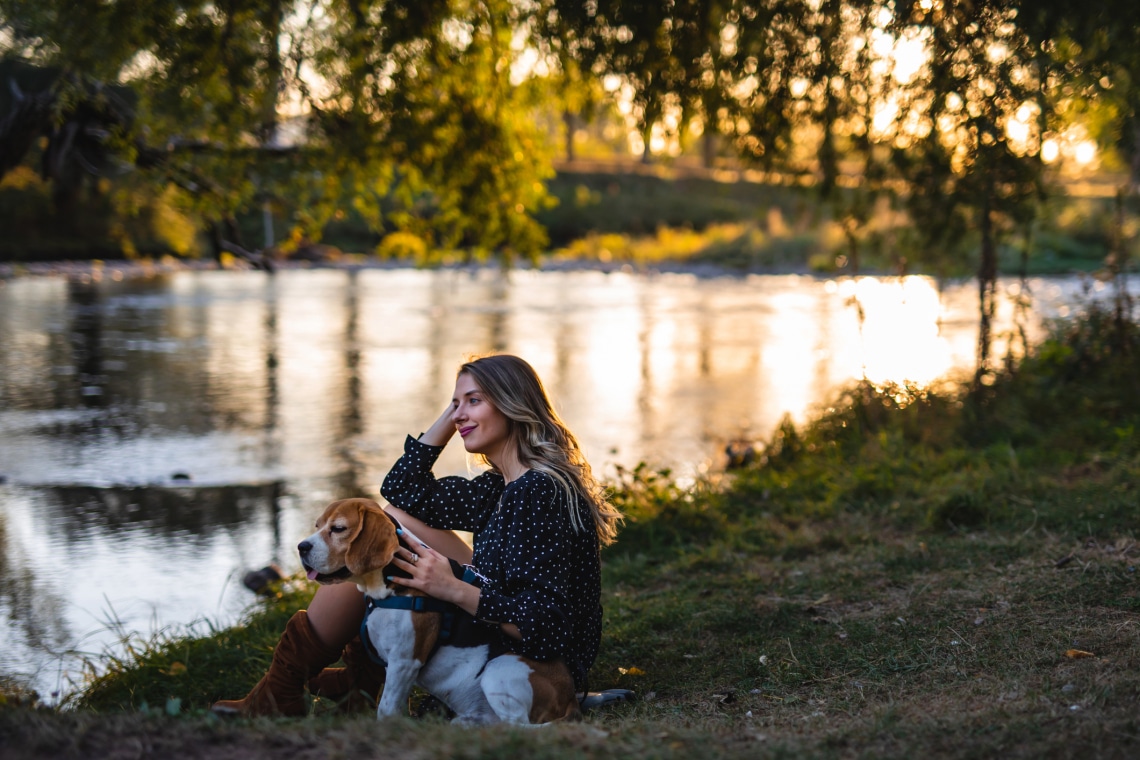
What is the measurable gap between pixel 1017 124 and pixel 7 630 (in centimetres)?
724

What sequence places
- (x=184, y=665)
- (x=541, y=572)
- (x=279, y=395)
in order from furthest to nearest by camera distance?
(x=279, y=395), (x=184, y=665), (x=541, y=572)

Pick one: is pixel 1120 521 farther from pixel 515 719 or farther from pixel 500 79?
pixel 500 79

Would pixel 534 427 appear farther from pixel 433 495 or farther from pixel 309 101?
pixel 309 101

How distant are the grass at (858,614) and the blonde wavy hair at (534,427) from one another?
2.38 feet

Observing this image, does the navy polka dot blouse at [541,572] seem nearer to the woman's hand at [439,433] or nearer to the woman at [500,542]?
the woman at [500,542]

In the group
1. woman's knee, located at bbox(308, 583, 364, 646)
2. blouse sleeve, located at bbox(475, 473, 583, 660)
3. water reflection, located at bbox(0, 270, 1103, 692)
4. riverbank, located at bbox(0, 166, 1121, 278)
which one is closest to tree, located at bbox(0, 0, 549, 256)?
water reflection, located at bbox(0, 270, 1103, 692)

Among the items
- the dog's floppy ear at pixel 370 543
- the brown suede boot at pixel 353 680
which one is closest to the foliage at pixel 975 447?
the brown suede boot at pixel 353 680

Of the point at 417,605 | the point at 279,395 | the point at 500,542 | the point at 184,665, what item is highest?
the point at 500,542

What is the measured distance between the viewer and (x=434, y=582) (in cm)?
339

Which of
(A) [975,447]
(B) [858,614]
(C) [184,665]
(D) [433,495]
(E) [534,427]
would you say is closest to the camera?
(E) [534,427]

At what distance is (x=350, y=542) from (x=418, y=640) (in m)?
0.37

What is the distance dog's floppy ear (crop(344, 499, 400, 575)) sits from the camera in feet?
11.0

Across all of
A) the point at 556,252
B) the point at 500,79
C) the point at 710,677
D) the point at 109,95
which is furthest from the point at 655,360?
the point at 556,252

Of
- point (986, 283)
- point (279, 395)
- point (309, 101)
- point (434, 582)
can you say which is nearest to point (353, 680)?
point (434, 582)
